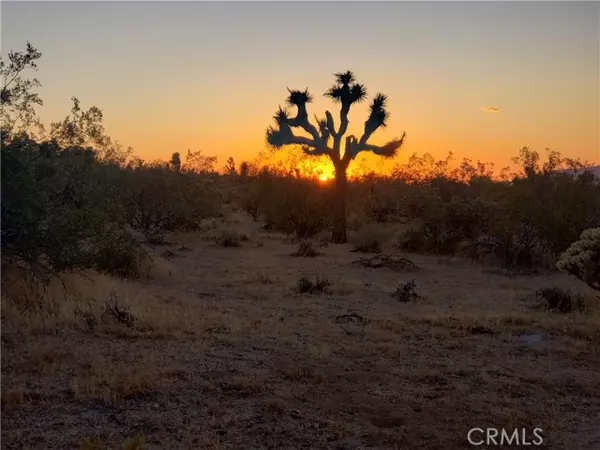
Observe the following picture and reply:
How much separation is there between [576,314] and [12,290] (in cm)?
915

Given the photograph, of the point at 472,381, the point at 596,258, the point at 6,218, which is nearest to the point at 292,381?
the point at 472,381

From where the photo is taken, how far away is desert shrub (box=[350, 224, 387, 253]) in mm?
22406

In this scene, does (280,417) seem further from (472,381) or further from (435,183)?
(435,183)

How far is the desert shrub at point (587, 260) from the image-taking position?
9.48m

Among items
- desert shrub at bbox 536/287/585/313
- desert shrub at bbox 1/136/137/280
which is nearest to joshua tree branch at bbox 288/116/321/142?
desert shrub at bbox 536/287/585/313

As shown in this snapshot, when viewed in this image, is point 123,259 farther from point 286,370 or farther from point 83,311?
point 286,370

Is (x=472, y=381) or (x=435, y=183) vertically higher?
(x=435, y=183)

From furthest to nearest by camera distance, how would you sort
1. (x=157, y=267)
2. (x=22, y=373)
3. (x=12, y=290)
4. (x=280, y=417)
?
1. (x=157, y=267)
2. (x=12, y=290)
3. (x=22, y=373)
4. (x=280, y=417)

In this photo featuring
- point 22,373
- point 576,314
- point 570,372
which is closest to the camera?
point 22,373

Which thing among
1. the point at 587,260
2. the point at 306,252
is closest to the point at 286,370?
the point at 587,260

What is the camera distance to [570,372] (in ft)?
24.1

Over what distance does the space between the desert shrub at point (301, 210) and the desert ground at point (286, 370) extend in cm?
1485

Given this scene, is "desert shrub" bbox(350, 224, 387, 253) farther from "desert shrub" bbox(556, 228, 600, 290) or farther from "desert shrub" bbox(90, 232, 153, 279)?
"desert shrub" bbox(556, 228, 600, 290)

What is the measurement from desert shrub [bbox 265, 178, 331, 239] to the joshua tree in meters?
2.79
